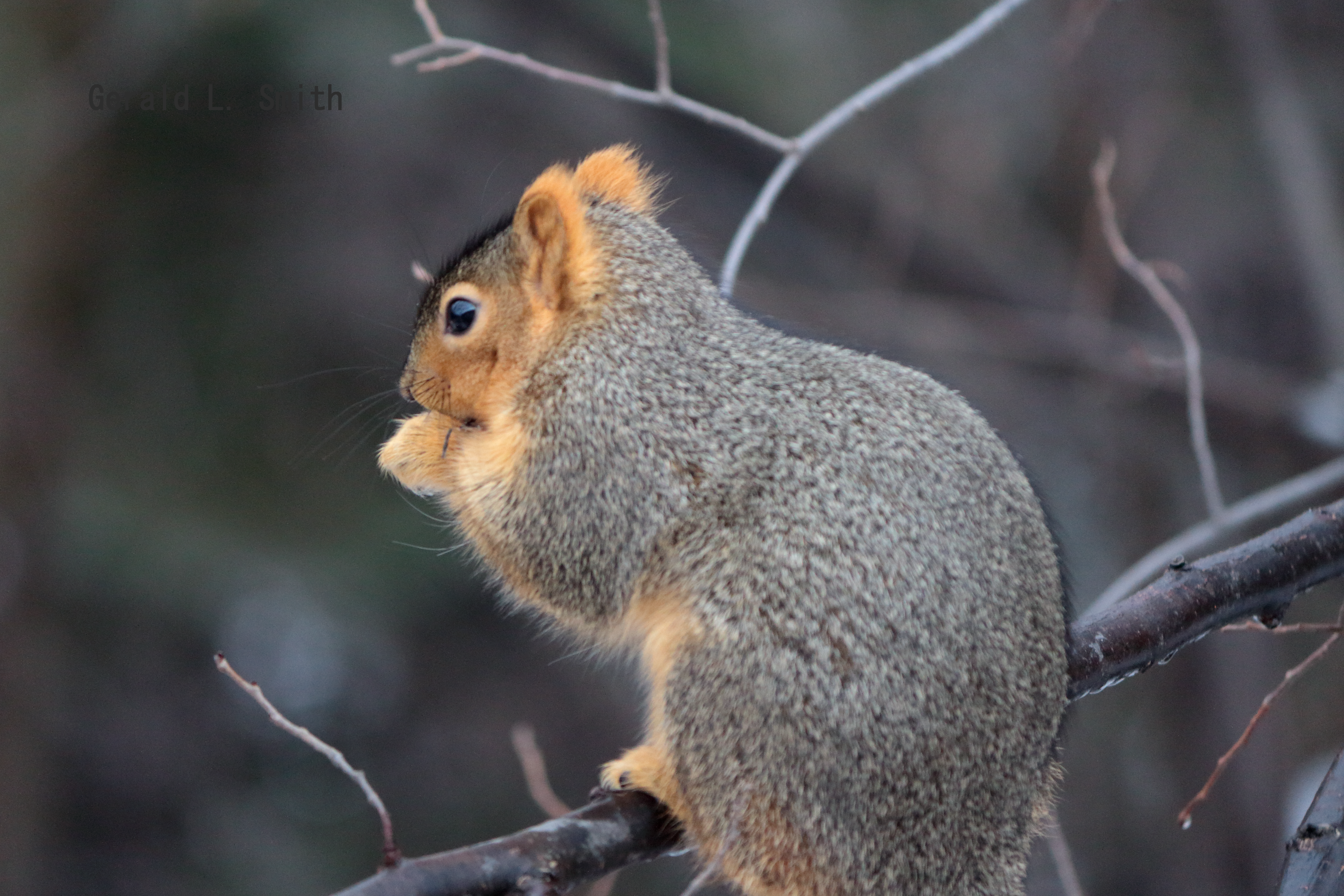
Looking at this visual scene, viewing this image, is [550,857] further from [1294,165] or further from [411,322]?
[1294,165]

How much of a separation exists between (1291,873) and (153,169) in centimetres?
564

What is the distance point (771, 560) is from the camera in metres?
2.37

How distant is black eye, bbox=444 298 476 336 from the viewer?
289 centimetres

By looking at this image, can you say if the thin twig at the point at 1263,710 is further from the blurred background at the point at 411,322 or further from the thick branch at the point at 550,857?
the blurred background at the point at 411,322

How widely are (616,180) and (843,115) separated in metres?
0.57

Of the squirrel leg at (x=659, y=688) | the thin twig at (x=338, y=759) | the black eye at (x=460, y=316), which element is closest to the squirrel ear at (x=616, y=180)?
the black eye at (x=460, y=316)

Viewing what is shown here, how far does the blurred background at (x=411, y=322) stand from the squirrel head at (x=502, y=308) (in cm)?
229

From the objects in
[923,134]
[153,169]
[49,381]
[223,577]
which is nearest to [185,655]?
[223,577]

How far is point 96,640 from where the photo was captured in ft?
22.1

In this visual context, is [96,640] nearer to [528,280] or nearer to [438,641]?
[438,641]

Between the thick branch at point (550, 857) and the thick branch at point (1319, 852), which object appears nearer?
the thick branch at point (550, 857)

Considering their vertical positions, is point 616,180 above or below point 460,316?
above

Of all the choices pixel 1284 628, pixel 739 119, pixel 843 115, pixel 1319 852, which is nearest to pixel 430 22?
pixel 739 119

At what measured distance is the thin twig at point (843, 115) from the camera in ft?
9.98
